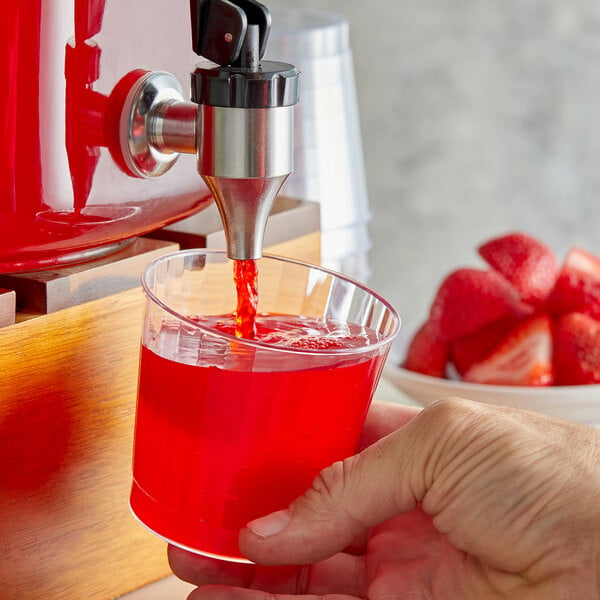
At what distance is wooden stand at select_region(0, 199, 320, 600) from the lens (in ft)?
2.00

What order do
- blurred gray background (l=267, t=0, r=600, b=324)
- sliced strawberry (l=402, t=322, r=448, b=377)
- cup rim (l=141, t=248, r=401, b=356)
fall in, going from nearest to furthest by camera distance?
cup rim (l=141, t=248, r=401, b=356), sliced strawberry (l=402, t=322, r=448, b=377), blurred gray background (l=267, t=0, r=600, b=324)

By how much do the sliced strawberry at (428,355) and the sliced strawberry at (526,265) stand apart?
0.10m

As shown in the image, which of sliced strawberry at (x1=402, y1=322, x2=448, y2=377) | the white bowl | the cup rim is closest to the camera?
the cup rim

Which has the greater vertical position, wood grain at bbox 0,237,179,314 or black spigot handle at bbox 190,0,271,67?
black spigot handle at bbox 190,0,271,67

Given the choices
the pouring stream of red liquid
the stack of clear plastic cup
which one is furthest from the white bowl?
the pouring stream of red liquid

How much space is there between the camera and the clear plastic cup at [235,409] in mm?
533

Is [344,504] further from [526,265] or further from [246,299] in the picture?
[526,265]

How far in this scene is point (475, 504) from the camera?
0.59m

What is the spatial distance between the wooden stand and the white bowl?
370mm

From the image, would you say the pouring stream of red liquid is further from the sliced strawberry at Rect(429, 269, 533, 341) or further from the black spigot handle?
the sliced strawberry at Rect(429, 269, 533, 341)

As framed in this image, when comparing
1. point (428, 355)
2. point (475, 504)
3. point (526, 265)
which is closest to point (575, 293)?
point (526, 265)

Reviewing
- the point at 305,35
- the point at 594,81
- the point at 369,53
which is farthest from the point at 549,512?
the point at 594,81

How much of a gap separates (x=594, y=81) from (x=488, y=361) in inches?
36.0

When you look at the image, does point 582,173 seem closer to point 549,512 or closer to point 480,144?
point 480,144
